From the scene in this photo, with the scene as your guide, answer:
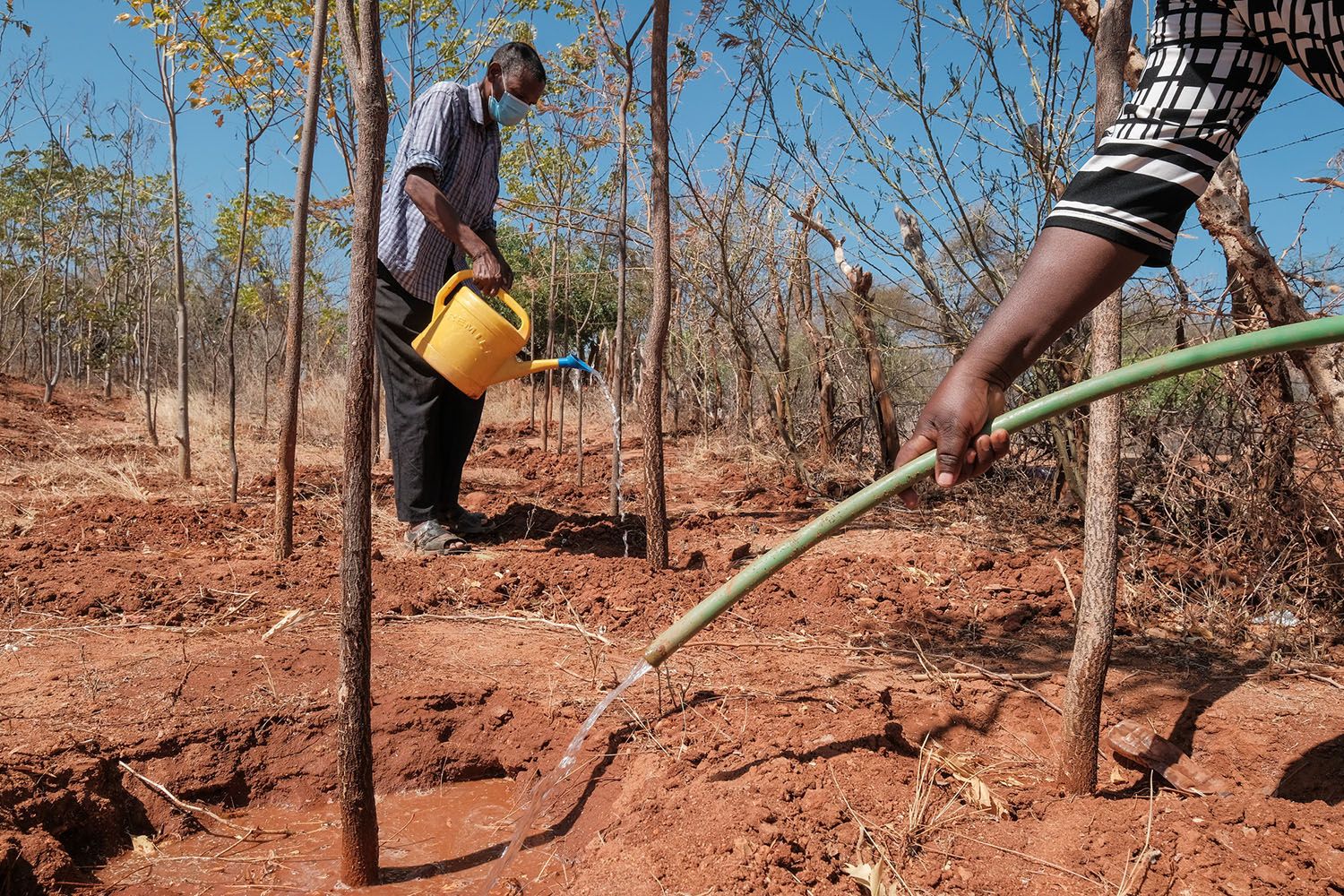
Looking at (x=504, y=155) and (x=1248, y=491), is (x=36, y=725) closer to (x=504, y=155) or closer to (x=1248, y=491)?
(x=1248, y=491)

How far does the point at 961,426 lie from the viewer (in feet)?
4.00

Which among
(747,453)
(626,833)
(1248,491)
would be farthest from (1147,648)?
(747,453)

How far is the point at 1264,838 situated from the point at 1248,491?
1934 millimetres

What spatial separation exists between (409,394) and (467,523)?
76 cm

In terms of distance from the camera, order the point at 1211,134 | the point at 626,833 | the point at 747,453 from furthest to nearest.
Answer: the point at 747,453 → the point at 626,833 → the point at 1211,134

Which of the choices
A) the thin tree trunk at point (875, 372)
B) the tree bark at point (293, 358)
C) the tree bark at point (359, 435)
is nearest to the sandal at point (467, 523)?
the tree bark at point (293, 358)

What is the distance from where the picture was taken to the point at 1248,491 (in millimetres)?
3375

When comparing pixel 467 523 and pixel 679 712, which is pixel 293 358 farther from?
pixel 679 712

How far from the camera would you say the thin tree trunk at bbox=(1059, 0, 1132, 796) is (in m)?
1.94

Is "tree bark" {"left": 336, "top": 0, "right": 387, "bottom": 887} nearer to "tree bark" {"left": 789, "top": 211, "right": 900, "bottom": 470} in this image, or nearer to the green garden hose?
the green garden hose

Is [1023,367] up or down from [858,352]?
down

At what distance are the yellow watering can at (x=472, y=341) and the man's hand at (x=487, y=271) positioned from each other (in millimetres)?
83

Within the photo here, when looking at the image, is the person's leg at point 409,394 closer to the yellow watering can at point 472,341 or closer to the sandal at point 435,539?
the sandal at point 435,539

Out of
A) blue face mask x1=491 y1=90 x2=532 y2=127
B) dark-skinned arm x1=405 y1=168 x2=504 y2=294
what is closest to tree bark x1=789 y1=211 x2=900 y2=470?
blue face mask x1=491 y1=90 x2=532 y2=127
